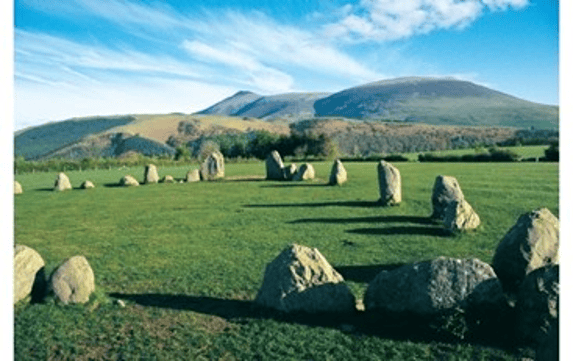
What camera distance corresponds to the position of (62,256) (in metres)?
17.7

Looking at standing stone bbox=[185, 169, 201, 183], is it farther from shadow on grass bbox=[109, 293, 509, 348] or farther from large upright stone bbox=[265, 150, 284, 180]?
shadow on grass bbox=[109, 293, 509, 348]

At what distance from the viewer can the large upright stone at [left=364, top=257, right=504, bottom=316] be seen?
973 cm

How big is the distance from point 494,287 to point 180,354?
6.12 meters

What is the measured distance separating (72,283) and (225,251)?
6403 millimetres

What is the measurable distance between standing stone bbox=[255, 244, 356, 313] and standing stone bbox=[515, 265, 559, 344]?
3.35 metres

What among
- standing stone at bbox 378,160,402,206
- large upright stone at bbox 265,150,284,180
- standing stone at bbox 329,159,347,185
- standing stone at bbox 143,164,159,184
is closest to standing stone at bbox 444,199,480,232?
standing stone at bbox 378,160,402,206

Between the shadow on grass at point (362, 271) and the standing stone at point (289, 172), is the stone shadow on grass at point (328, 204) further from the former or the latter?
the standing stone at point (289, 172)

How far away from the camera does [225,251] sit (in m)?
17.5

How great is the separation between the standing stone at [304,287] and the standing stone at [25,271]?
5746 mm

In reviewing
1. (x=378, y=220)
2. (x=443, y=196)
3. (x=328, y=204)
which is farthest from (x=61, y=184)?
(x=443, y=196)

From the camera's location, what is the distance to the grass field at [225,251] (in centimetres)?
934

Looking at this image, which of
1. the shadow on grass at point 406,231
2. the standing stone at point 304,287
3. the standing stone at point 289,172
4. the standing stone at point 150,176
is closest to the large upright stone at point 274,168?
the standing stone at point 289,172
